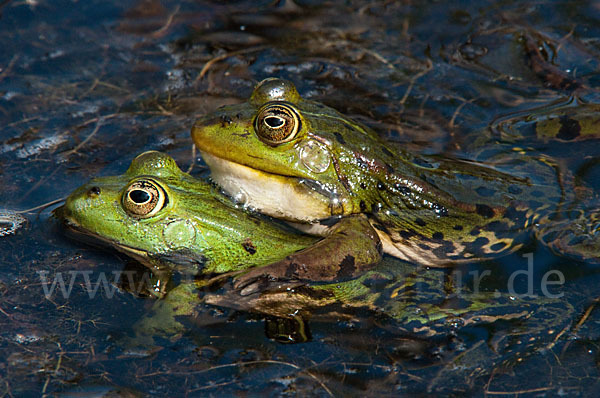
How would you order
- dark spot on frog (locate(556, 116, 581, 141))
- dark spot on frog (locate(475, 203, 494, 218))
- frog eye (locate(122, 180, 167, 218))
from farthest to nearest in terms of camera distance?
1. dark spot on frog (locate(556, 116, 581, 141))
2. dark spot on frog (locate(475, 203, 494, 218))
3. frog eye (locate(122, 180, 167, 218))

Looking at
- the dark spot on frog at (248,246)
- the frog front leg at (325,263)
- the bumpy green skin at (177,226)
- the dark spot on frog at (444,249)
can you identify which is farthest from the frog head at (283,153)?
the dark spot on frog at (444,249)

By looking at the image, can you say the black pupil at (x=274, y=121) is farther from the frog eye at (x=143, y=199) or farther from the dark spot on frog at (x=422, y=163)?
the dark spot on frog at (x=422, y=163)

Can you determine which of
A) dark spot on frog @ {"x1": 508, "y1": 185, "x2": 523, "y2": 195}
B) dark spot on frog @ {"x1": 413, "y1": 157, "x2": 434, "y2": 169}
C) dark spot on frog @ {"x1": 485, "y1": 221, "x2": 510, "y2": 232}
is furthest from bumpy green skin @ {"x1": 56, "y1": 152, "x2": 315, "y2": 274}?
dark spot on frog @ {"x1": 508, "y1": 185, "x2": 523, "y2": 195}

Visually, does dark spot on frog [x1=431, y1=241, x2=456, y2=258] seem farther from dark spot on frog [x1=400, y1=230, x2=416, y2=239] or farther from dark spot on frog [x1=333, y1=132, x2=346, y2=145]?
dark spot on frog [x1=333, y1=132, x2=346, y2=145]

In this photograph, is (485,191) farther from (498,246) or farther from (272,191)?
(272,191)

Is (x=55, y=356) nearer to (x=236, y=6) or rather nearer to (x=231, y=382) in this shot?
(x=231, y=382)

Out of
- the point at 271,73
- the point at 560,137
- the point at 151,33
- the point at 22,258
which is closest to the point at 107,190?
the point at 22,258

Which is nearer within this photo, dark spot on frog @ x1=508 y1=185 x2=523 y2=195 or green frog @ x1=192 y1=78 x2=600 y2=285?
green frog @ x1=192 y1=78 x2=600 y2=285

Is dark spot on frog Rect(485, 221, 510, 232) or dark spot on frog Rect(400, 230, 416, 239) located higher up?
dark spot on frog Rect(485, 221, 510, 232)
